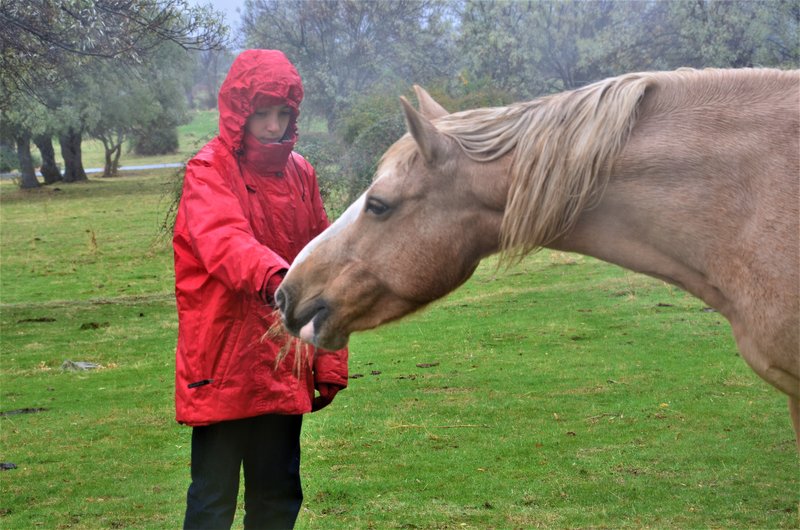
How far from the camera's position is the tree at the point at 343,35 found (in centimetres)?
3545

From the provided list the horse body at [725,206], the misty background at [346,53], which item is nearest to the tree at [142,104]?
the misty background at [346,53]

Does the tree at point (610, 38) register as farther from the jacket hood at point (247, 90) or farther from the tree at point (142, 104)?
the jacket hood at point (247, 90)

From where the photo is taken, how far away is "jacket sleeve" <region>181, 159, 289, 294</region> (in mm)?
3199

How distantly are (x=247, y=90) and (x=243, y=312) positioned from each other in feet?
2.90

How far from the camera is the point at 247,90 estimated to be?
3.62m

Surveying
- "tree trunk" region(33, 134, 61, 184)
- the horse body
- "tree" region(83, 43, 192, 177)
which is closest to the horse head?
the horse body

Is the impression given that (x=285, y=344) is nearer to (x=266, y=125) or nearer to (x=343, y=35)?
(x=266, y=125)

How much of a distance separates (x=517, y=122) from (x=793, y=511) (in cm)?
340

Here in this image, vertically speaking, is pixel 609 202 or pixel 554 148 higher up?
pixel 554 148

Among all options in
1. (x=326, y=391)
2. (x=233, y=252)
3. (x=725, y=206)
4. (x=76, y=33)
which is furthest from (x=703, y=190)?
(x=76, y=33)

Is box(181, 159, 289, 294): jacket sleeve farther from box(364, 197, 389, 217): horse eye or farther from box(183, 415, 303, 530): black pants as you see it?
box(183, 415, 303, 530): black pants

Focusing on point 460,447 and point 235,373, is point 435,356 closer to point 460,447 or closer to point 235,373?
point 460,447

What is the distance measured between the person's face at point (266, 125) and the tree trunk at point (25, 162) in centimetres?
3099

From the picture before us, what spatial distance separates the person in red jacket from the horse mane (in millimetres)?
907
